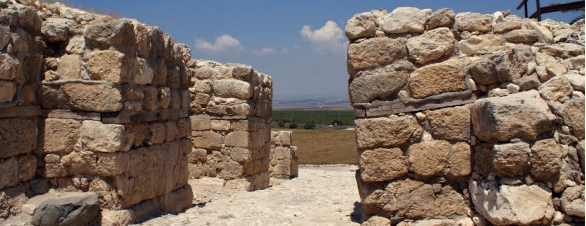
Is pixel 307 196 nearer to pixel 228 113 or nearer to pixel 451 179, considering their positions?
pixel 228 113

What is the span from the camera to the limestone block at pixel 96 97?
526 centimetres

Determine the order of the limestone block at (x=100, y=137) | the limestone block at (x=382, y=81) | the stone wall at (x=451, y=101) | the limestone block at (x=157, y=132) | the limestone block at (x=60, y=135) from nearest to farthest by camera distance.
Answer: the stone wall at (x=451, y=101)
the limestone block at (x=382, y=81)
the limestone block at (x=100, y=137)
the limestone block at (x=60, y=135)
the limestone block at (x=157, y=132)

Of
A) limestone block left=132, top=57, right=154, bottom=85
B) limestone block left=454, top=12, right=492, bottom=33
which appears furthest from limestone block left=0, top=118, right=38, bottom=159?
limestone block left=454, top=12, right=492, bottom=33

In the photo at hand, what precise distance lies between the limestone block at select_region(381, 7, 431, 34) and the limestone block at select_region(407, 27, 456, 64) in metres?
0.12

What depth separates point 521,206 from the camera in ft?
13.0

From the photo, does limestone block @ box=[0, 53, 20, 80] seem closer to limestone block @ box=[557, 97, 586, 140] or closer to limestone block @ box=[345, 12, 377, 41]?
limestone block @ box=[345, 12, 377, 41]

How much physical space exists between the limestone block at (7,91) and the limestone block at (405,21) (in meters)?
3.60

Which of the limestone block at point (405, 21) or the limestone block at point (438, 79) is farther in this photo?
the limestone block at point (405, 21)

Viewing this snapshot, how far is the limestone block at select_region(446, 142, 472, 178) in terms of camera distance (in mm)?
4672

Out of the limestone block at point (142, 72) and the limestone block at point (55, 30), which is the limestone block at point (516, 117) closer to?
the limestone block at point (142, 72)

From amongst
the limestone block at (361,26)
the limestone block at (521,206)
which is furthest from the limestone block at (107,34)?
the limestone block at (521,206)

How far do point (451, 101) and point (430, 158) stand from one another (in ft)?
1.84

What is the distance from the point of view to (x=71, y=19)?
560 cm

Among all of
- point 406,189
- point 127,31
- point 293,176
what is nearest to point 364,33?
point 406,189
